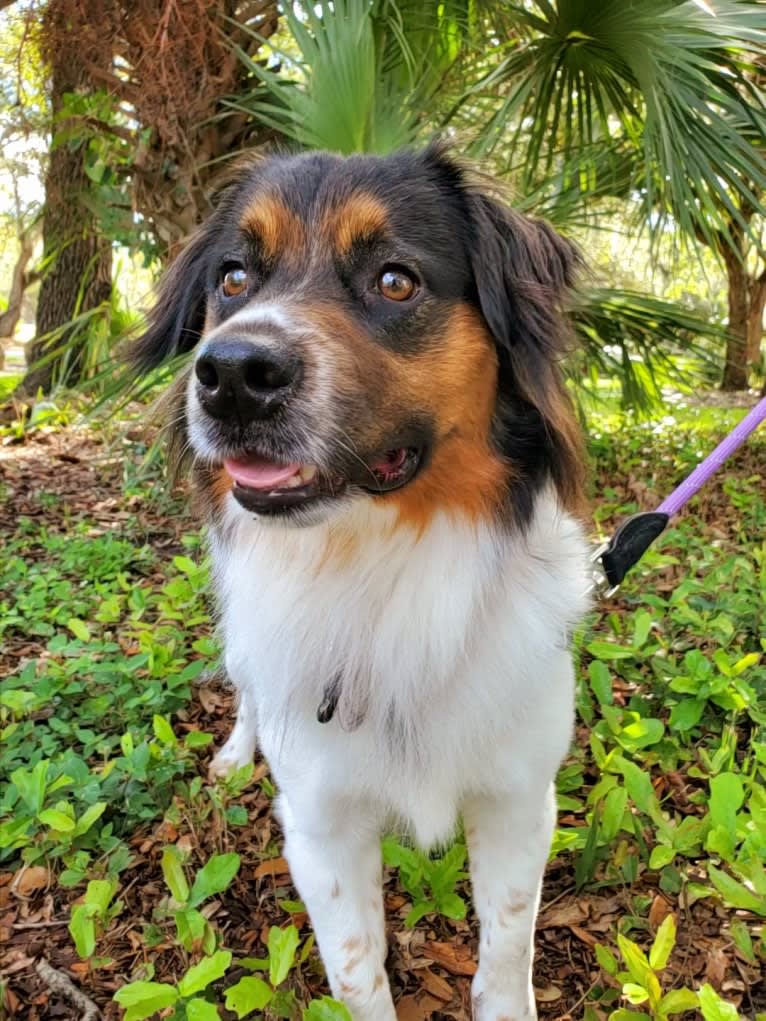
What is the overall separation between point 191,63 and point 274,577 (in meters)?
4.16

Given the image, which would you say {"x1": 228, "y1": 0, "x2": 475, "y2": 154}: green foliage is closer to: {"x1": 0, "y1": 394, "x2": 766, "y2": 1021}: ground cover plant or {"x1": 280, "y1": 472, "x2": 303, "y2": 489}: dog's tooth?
{"x1": 0, "y1": 394, "x2": 766, "y2": 1021}: ground cover plant

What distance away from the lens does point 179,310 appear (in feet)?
7.61

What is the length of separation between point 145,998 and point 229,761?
136 centimetres

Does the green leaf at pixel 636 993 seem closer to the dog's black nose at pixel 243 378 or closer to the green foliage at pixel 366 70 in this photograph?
the dog's black nose at pixel 243 378

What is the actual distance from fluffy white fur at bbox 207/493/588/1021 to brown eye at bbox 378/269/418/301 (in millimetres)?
470

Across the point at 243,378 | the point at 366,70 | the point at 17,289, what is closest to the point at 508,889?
the point at 243,378

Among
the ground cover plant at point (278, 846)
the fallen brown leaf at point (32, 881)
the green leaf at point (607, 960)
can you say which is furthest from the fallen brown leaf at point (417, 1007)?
the fallen brown leaf at point (32, 881)

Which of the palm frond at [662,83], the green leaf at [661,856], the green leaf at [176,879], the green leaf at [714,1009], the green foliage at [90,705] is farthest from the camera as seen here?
the palm frond at [662,83]

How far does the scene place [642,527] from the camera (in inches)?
92.9

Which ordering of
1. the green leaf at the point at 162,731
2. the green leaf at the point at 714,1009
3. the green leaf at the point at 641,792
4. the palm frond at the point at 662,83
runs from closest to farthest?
the green leaf at the point at 714,1009, the green leaf at the point at 641,792, the green leaf at the point at 162,731, the palm frond at the point at 662,83

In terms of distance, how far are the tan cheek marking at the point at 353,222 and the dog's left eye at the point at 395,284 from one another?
10cm

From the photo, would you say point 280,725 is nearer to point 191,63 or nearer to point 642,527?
point 642,527

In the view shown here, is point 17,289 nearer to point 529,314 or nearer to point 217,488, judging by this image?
point 217,488

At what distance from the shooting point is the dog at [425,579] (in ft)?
6.13
